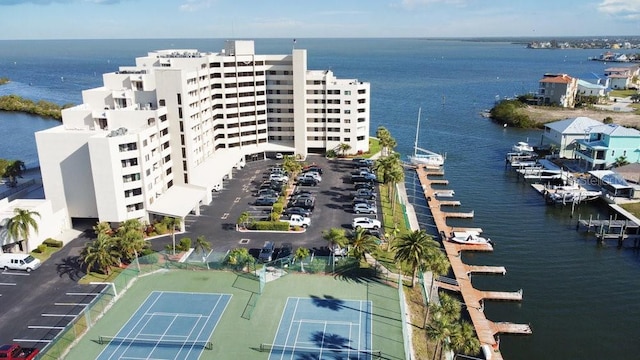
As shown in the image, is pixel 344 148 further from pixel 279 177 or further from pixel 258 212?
pixel 258 212

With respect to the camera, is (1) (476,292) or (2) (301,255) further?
(1) (476,292)

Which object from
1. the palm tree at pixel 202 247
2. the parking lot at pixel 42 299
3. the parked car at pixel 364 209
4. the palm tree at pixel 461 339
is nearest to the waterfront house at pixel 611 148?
the parked car at pixel 364 209

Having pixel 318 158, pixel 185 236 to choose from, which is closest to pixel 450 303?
pixel 185 236

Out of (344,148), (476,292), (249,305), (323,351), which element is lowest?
(476,292)

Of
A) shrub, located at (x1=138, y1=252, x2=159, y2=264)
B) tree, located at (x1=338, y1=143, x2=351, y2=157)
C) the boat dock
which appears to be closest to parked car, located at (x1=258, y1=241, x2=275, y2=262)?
shrub, located at (x1=138, y1=252, x2=159, y2=264)

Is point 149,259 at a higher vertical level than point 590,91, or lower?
lower

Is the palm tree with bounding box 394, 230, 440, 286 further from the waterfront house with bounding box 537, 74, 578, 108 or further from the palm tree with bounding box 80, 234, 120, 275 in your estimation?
the waterfront house with bounding box 537, 74, 578, 108

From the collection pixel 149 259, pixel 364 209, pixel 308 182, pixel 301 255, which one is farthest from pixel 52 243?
pixel 364 209

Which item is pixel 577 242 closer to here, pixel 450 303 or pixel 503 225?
pixel 503 225
